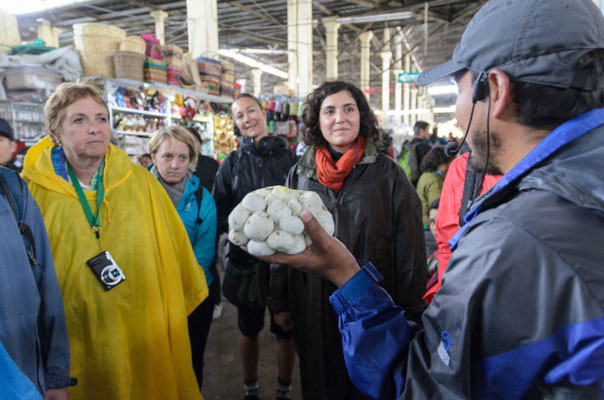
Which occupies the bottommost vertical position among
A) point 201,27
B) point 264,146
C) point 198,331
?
point 198,331

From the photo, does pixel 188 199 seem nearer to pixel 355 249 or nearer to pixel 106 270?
pixel 106 270

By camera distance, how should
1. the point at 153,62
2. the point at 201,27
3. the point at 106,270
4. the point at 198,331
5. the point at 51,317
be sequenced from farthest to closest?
1. the point at 201,27
2. the point at 153,62
3. the point at 198,331
4. the point at 106,270
5. the point at 51,317

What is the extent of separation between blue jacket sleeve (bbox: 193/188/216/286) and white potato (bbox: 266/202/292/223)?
1.34 m

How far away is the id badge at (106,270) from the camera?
1559 mm

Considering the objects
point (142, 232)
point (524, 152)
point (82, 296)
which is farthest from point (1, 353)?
point (524, 152)

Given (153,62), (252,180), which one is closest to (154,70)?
(153,62)

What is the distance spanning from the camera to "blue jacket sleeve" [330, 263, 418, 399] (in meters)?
0.82

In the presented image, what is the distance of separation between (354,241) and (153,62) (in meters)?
4.39

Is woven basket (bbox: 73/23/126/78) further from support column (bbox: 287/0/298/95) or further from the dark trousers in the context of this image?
support column (bbox: 287/0/298/95)

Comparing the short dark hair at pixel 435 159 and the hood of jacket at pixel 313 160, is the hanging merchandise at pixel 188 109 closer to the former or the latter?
the short dark hair at pixel 435 159

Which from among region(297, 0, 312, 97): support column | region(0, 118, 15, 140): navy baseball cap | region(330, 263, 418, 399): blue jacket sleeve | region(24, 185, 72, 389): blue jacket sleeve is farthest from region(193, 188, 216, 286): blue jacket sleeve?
region(297, 0, 312, 97): support column

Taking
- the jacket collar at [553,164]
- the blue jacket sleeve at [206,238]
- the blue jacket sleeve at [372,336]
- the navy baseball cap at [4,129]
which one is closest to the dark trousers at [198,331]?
the blue jacket sleeve at [206,238]

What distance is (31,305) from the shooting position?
3.82 ft

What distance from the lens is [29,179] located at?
1.59 m
